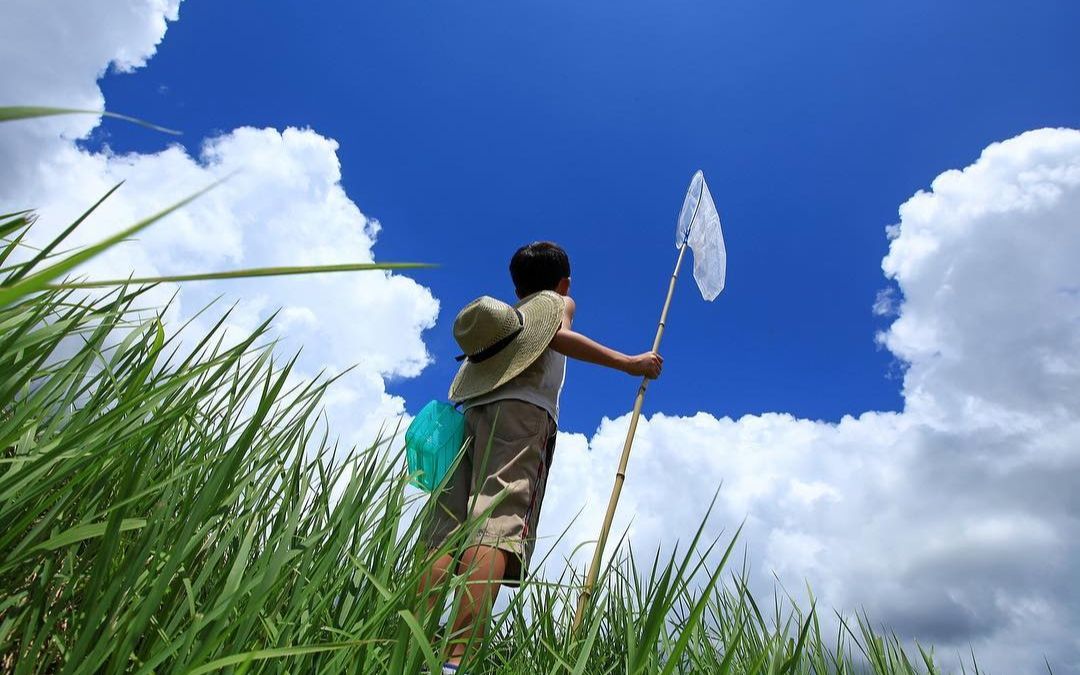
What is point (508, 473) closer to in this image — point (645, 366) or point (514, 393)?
point (514, 393)

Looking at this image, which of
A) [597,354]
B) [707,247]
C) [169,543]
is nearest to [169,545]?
[169,543]

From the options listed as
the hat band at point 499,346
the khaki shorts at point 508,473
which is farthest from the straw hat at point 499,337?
the khaki shorts at point 508,473

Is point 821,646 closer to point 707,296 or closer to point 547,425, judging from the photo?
point 547,425

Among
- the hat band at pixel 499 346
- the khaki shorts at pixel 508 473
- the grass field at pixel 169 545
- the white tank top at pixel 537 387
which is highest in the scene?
the hat band at pixel 499 346

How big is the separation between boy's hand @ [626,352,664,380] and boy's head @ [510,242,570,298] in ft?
1.47

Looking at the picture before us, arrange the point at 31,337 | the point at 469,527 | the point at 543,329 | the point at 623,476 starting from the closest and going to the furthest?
the point at 31,337
the point at 469,527
the point at 623,476
the point at 543,329

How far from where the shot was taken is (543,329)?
100 inches

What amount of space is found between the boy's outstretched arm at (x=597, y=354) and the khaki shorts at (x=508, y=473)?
233 millimetres

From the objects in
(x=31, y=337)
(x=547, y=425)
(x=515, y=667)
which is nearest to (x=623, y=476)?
(x=547, y=425)

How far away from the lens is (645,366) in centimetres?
268

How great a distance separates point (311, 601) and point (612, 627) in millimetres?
894

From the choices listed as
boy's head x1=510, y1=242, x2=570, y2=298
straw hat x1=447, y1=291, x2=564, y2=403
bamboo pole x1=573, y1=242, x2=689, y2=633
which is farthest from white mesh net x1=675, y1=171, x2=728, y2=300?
straw hat x1=447, y1=291, x2=564, y2=403

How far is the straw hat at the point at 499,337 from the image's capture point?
2.50 m

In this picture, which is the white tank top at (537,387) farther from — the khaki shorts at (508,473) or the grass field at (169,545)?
the grass field at (169,545)
